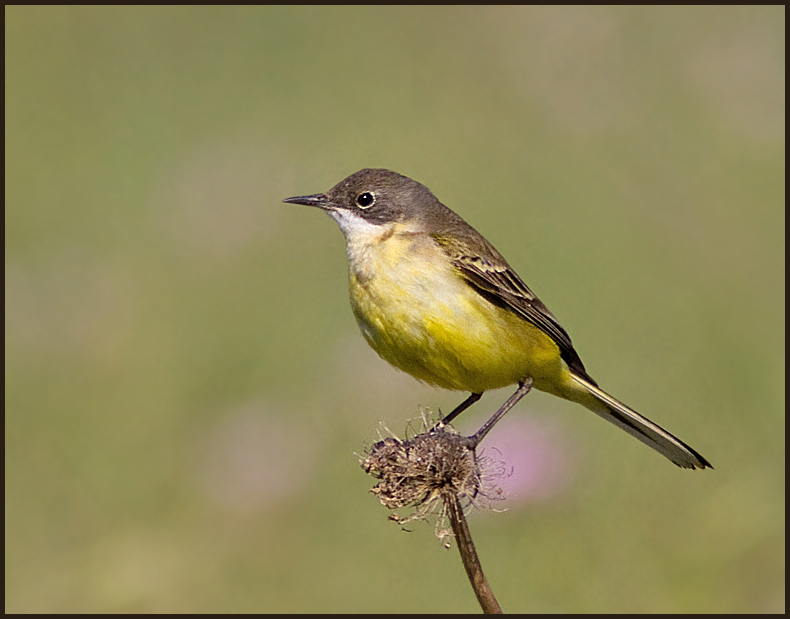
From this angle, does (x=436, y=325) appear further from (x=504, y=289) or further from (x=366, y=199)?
(x=366, y=199)

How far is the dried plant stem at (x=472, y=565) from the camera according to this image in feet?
13.3

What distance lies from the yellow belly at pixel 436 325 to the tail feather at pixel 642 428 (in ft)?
1.16

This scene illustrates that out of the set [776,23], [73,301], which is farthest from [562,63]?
[73,301]

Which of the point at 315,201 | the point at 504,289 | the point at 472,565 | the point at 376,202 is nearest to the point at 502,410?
the point at 504,289

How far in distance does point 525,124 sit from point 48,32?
691cm

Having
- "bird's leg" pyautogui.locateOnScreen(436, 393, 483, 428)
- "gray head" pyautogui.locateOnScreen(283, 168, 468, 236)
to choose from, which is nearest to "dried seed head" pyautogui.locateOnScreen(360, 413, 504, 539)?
"bird's leg" pyautogui.locateOnScreen(436, 393, 483, 428)

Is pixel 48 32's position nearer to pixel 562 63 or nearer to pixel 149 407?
pixel 562 63

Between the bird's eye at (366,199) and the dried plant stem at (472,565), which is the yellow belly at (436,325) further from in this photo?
the dried plant stem at (472,565)

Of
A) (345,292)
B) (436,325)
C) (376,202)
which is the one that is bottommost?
(436,325)

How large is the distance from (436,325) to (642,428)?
1325 millimetres

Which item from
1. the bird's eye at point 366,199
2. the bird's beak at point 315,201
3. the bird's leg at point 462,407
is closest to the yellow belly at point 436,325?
the bird's leg at point 462,407

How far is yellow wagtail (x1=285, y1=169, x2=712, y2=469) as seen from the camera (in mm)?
6324

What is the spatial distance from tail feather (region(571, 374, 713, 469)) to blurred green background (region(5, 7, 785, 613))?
73 centimetres

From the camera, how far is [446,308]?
20.9ft
